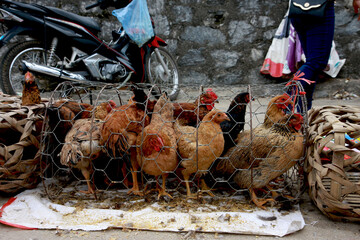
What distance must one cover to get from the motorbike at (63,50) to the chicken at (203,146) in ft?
5.28

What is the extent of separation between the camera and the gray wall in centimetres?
411

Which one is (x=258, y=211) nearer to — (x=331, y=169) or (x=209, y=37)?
(x=331, y=169)

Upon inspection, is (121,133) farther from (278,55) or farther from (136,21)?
(278,55)

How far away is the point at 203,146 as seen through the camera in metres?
1.59

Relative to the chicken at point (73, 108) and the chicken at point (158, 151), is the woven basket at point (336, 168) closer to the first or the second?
the chicken at point (158, 151)

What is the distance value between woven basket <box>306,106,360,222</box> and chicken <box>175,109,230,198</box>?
1.67ft

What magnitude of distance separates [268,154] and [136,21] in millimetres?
2614

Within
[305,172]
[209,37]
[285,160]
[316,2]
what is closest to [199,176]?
[285,160]

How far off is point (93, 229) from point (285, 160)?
1106 millimetres

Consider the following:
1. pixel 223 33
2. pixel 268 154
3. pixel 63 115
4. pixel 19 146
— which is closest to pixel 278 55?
pixel 223 33

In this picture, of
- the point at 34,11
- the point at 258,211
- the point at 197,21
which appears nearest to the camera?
the point at 258,211

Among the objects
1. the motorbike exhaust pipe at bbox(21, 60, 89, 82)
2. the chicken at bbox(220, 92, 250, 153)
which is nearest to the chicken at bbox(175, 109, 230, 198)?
the chicken at bbox(220, 92, 250, 153)

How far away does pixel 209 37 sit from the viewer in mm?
4301

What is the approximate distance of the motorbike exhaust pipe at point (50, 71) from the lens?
118 inches
